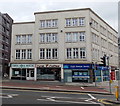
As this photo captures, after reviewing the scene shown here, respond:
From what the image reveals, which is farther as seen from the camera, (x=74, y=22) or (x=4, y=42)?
(x=4, y=42)

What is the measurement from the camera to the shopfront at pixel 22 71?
1328 inches

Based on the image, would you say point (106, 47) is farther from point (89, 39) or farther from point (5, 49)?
point (5, 49)

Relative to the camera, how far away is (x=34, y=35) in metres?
34.7

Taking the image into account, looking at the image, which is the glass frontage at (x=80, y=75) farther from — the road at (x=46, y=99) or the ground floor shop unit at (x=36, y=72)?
the road at (x=46, y=99)

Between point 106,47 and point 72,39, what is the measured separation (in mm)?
12897

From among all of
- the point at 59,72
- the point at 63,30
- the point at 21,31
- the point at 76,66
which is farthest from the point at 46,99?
the point at 21,31

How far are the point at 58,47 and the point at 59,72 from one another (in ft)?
15.5

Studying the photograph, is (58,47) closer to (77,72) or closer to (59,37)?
(59,37)

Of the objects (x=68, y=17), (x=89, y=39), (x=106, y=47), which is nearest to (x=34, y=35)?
(x=68, y=17)

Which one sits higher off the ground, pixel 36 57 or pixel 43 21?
pixel 43 21

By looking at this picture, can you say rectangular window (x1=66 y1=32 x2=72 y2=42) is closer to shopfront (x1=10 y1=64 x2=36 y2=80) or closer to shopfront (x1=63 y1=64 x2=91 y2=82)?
shopfront (x1=63 y1=64 x2=91 y2=82)

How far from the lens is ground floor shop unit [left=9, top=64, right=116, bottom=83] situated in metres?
31.0

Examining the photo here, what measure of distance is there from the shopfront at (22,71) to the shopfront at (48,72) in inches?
49.4

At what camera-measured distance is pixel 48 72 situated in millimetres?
33031
